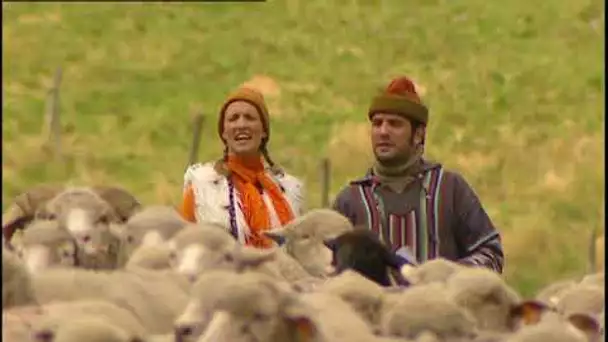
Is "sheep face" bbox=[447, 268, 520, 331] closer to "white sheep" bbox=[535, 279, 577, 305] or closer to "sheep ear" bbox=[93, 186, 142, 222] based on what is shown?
"white sheep" bbox=[535, 279, 577, 305]

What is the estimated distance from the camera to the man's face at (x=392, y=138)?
24.9 feet

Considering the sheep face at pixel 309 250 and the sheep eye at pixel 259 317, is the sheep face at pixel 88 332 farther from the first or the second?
the sheep face at pixel 309 250

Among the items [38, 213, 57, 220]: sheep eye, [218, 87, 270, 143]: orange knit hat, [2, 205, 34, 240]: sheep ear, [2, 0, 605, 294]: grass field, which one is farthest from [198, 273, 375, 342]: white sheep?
[2, 0, 605, 294]: grass field

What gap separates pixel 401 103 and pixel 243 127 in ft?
2.24

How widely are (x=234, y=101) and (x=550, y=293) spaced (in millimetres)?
1609

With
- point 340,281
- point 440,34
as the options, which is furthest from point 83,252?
point 440,34

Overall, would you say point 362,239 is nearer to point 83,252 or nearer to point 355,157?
point 83,252

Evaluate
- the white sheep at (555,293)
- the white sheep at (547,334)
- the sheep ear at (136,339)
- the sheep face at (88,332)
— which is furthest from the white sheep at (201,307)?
the white sheep at (555,293)

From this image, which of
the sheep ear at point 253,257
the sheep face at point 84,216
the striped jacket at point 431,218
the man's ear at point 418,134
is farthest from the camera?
the man's ear at point 418,134

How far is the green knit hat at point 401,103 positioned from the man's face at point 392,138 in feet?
0.09

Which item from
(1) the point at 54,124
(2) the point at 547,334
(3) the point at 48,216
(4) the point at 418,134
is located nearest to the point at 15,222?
(3) the point at 48,216

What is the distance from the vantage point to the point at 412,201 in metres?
7.60

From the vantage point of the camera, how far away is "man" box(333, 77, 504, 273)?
24.8ft

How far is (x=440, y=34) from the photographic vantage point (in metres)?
27.0
